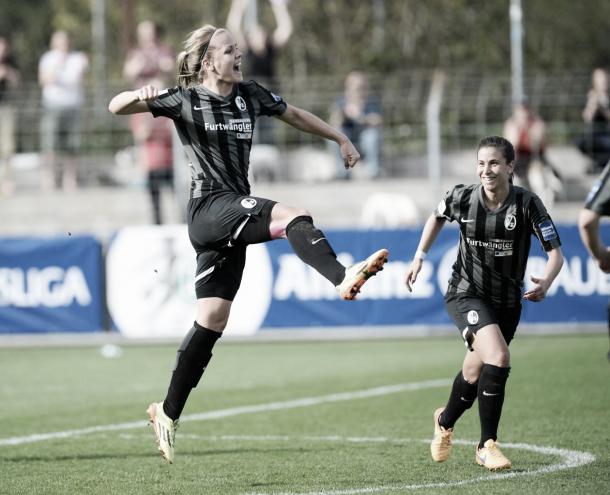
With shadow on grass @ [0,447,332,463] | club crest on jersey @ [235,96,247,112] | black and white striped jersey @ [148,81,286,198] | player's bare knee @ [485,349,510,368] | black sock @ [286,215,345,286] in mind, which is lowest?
shadow on grass @ [0,447,332,463]

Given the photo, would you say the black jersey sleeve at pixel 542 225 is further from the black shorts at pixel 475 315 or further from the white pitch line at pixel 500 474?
the white pitch line at pixel 500 474

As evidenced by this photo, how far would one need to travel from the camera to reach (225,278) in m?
6.93

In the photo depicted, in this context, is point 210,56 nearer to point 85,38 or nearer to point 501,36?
point 501,36

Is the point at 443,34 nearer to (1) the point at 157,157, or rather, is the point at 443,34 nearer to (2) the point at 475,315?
(1) the point at 157,157

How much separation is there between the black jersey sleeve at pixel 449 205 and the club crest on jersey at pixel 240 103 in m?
1.32

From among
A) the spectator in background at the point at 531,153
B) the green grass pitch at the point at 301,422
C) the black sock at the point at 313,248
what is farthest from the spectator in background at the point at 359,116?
the black sock at the point at 313,248

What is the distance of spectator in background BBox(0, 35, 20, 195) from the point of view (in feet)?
60.1

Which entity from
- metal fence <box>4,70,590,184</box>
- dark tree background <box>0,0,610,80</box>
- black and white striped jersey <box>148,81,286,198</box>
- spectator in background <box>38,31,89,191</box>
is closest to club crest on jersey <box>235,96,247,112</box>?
black and white striped jersey <box>148,81,286,198</box>

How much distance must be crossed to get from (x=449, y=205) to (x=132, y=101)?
77.7 inches

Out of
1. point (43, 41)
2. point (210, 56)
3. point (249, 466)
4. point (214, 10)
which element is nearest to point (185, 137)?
point (210, 56)

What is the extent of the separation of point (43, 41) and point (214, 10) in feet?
40.7

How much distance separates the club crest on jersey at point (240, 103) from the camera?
6.93 meters

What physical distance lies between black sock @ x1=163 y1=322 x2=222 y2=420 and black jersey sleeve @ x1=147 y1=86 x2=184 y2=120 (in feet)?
4.04

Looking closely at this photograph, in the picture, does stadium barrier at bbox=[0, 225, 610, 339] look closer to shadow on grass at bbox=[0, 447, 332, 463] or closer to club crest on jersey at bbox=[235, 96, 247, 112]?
shadow on grass at bbox=[0, 447, 332, 463]
